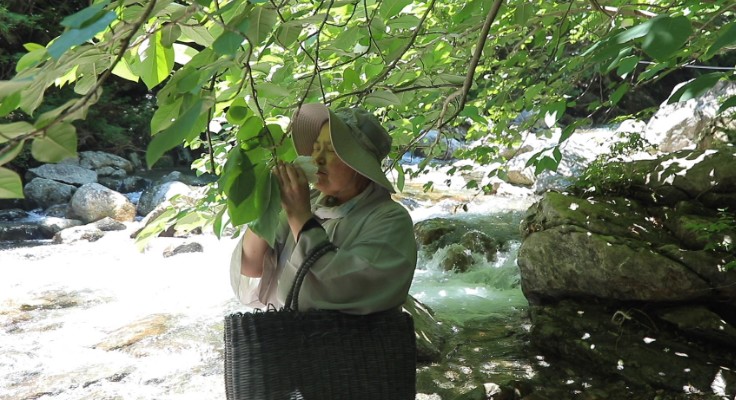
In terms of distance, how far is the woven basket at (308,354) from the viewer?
3.82 ft

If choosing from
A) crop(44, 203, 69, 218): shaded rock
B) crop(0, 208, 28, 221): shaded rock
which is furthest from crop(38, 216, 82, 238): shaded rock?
crop(0, 208, 28, 221): shaded rock

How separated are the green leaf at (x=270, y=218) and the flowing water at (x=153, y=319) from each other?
9.32ft

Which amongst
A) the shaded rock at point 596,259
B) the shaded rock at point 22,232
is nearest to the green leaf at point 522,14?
the shaded rock at point 596,259

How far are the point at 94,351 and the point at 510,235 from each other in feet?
16.6

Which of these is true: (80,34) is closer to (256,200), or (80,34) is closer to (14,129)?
(14,129)

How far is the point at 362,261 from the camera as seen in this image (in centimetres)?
120

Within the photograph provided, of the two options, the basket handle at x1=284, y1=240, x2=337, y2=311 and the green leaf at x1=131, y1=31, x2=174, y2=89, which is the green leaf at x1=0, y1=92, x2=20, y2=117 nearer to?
the green leaf at x1=131, y1=31, x2=174, y2=89

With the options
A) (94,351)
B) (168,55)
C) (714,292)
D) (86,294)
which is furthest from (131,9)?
(86,294)

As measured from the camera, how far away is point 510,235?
7281 millimetres

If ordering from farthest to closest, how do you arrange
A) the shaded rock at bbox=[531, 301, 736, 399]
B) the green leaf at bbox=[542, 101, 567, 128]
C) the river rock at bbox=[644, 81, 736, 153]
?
the river rock at bbox=[644, 81, 736, 153]
the shaded rock at bbox=[531, 301, 736, 399]
the green leaf at bbox=[542, 101, 567, 128]

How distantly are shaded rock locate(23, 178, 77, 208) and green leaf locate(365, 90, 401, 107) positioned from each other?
39.9 feet

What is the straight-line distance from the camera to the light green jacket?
3.89 ft

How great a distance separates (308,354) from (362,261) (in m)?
0.23

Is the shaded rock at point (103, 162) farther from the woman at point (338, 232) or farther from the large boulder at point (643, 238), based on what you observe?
the woman at point (338, 232)
